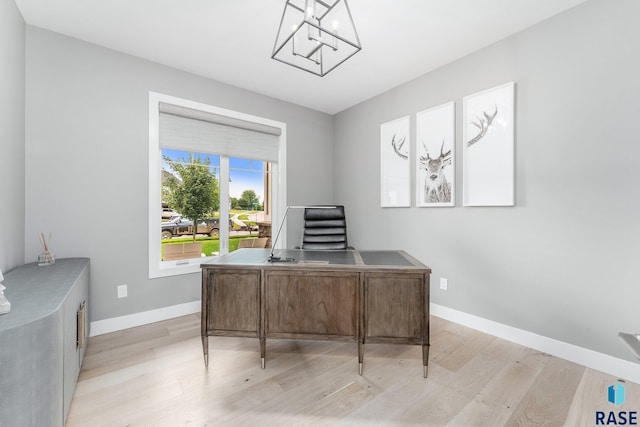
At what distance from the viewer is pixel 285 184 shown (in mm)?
3662

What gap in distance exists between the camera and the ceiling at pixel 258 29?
1982 mm

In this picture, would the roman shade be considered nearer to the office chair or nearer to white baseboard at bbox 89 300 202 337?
the office chair

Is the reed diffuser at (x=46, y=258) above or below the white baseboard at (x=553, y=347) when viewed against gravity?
above

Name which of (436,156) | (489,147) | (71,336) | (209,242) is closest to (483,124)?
(489,147)

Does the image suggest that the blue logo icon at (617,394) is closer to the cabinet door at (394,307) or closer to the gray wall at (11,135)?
the cabinet door at (394,307)

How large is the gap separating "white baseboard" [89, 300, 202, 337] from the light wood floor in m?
0.12

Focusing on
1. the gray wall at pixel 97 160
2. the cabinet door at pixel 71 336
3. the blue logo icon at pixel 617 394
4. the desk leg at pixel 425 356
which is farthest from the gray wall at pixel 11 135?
the blue logo icon at pixel 617 394

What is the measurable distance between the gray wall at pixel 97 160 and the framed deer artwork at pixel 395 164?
224 centimetres

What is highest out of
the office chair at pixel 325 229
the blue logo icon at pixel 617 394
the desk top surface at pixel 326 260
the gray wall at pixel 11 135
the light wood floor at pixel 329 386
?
the gray wall at pixel 11 135

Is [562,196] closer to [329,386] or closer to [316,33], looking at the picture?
[329,386]

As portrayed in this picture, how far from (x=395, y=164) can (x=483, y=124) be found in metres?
1.02

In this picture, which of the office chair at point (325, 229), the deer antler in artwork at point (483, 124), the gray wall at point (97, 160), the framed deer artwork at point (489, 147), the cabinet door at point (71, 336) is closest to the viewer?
the cabinet door at point (71, 336)

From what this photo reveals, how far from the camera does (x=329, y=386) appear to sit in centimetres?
175

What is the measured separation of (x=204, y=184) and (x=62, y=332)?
2.08 metres
